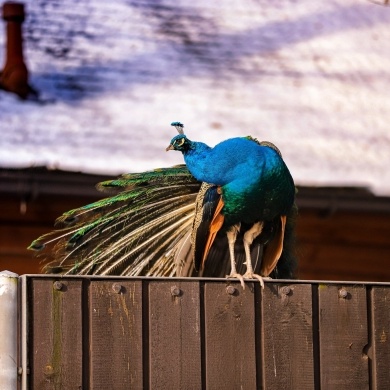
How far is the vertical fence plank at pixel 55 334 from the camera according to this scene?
510 cm

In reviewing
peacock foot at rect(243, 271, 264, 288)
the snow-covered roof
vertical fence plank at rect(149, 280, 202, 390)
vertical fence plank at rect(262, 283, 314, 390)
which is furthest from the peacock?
the snow-covered roof

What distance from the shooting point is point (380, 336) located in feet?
18.1

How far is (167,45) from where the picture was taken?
927 centimetres

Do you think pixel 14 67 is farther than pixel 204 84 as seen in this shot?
No

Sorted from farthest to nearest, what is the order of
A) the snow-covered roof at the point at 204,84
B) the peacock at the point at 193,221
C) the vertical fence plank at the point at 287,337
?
the snow-covered roof at the point at 204,84, the peacock at the point at 193,221, the vertical fence plank at the point at 287,337

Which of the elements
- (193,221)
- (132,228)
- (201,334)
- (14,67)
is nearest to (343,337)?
(201,334)

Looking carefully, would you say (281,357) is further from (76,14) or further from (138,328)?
(76,14)

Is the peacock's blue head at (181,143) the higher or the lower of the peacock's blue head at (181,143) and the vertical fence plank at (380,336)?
the higher

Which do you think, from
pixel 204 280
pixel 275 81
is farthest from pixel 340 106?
pixel 204 280

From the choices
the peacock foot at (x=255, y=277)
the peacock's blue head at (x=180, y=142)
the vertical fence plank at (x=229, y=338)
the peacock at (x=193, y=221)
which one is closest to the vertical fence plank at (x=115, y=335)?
the vertical fence plank at (x=229, y=338)

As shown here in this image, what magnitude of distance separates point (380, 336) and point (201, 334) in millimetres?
763

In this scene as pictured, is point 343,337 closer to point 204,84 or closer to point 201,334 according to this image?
point 201,334

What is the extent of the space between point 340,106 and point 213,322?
4.11m

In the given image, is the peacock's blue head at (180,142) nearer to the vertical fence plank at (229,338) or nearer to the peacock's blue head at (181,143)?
the peacock's blue head at (181,143)
